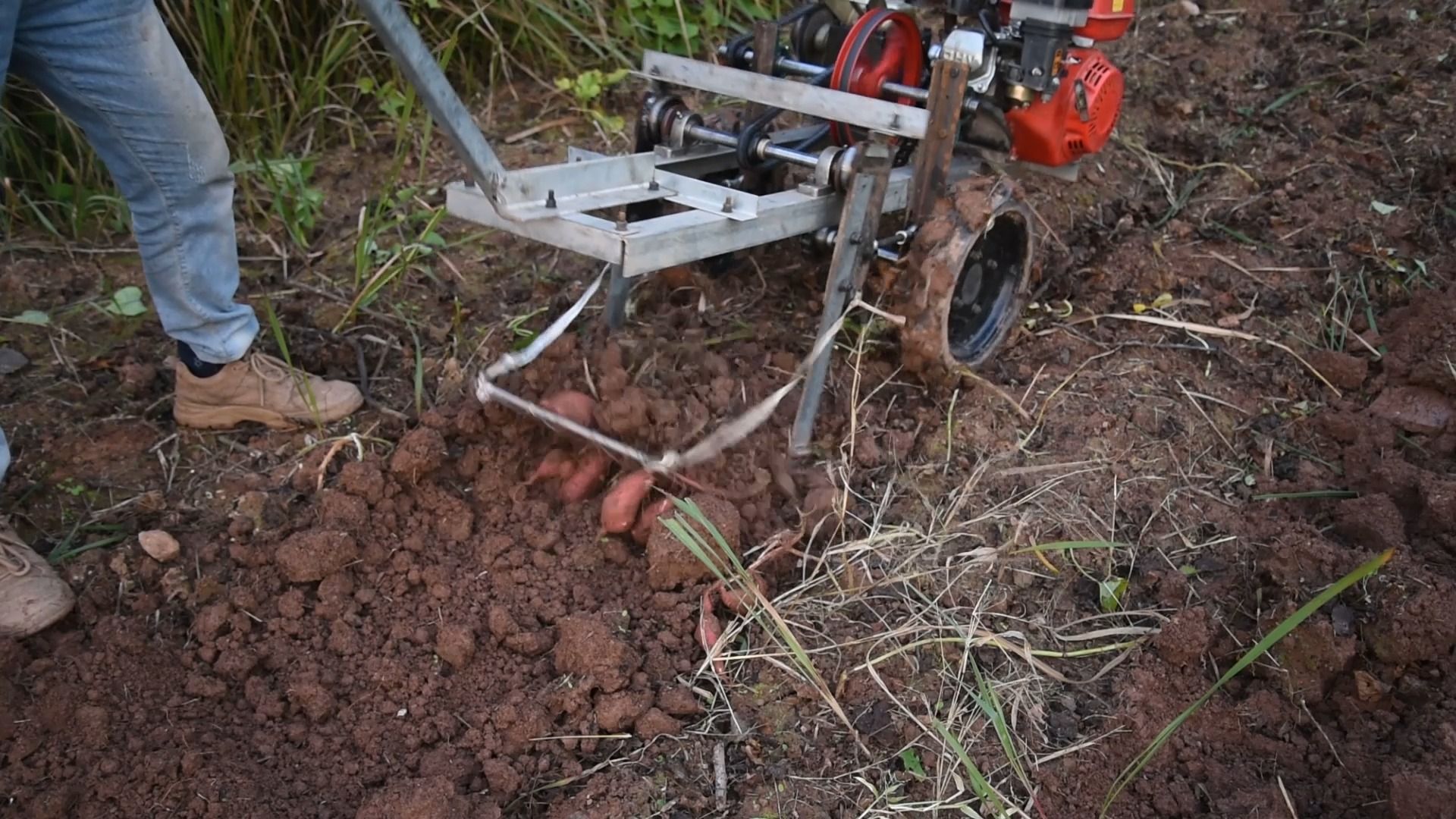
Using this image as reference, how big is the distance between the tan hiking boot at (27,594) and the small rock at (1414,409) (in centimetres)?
295

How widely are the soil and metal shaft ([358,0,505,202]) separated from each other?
61cm

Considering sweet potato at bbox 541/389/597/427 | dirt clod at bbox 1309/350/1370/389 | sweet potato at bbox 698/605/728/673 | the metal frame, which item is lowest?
sweet potato at bbox 698/605/728/673

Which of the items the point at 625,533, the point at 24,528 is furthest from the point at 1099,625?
the point at 24,528

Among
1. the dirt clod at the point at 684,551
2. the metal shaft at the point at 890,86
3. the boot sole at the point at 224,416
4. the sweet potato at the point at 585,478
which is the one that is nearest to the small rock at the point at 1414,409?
the metal shaft at the point at 890,86

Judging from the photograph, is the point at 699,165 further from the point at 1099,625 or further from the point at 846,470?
the point at 1099,625

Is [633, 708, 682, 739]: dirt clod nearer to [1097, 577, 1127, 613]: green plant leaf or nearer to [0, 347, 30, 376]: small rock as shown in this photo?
[1097, 577, 1127, 613]: green plant leaf

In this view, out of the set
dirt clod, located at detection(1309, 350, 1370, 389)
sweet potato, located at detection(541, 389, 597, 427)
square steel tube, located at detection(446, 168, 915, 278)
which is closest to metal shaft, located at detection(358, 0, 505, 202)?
square steel tube, located at detection(446, 168, 915, 278)

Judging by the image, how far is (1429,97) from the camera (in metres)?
3.71

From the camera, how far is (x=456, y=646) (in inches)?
89.6

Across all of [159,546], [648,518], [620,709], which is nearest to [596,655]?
[620,709]

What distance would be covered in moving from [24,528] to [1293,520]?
9.19 feet

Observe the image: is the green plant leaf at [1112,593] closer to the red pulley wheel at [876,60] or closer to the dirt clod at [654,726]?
the dirt clod at [654,726]

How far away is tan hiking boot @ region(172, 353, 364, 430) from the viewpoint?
2824 mm

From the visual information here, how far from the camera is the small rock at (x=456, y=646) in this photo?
89.6 inches
